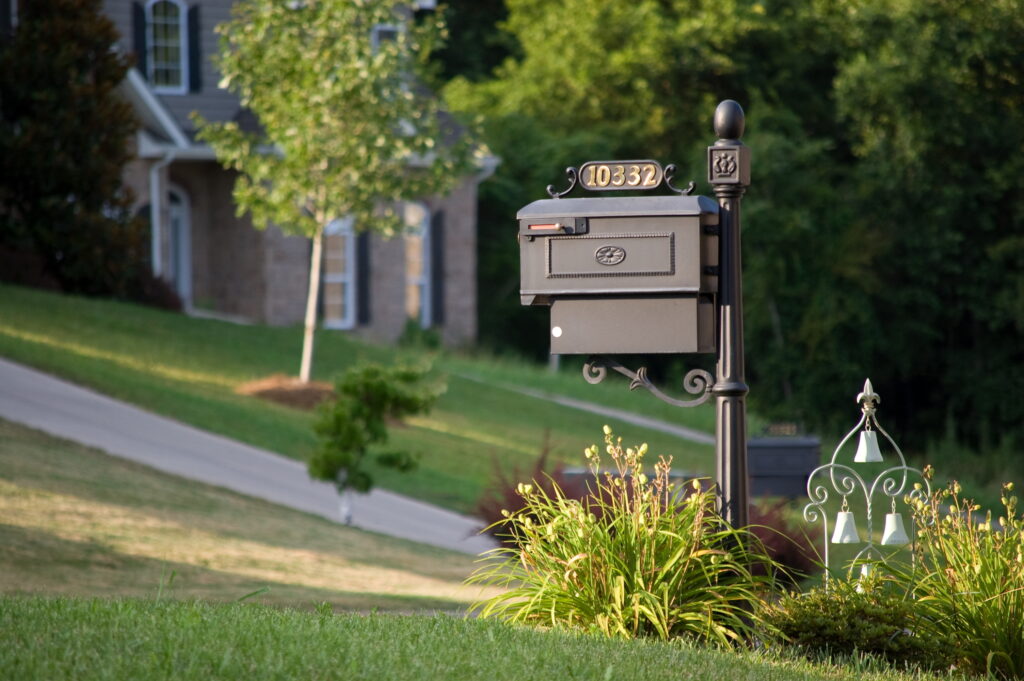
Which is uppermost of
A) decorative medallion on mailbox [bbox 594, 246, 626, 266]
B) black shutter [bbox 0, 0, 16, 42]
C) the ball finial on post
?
black shutter [bbox 0, 0, 16, 42]

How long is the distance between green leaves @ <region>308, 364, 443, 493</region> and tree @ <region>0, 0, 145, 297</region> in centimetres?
967

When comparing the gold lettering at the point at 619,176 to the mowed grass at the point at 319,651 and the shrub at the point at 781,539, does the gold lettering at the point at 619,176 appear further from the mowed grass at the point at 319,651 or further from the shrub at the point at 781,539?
the shrub at the point at 781,539

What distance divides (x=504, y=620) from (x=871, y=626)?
1.60 m

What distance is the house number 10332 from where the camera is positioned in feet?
20.2

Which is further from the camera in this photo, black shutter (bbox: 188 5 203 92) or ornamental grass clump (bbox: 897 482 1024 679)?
black shutter (bbox: 188 5 203 92)

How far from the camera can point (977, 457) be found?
29141 mm

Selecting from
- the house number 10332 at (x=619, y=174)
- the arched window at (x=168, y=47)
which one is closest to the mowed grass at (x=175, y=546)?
the house number 10332 at (x=619, y=174)

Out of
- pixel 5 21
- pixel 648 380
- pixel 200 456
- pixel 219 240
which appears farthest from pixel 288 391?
pixel 648 380

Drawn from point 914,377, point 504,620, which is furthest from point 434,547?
point 914,377

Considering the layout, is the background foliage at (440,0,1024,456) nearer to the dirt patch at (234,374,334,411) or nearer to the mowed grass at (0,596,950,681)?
the dirt patch at (234,374,334,411)

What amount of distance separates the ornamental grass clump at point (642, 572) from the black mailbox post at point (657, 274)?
0.30m

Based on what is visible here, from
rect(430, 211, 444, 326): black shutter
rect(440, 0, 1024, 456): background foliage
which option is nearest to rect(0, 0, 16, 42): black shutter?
rect(430, 211, 444, 326): black shutter

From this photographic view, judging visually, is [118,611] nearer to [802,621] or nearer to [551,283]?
[551,283]

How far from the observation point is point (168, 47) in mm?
27203
